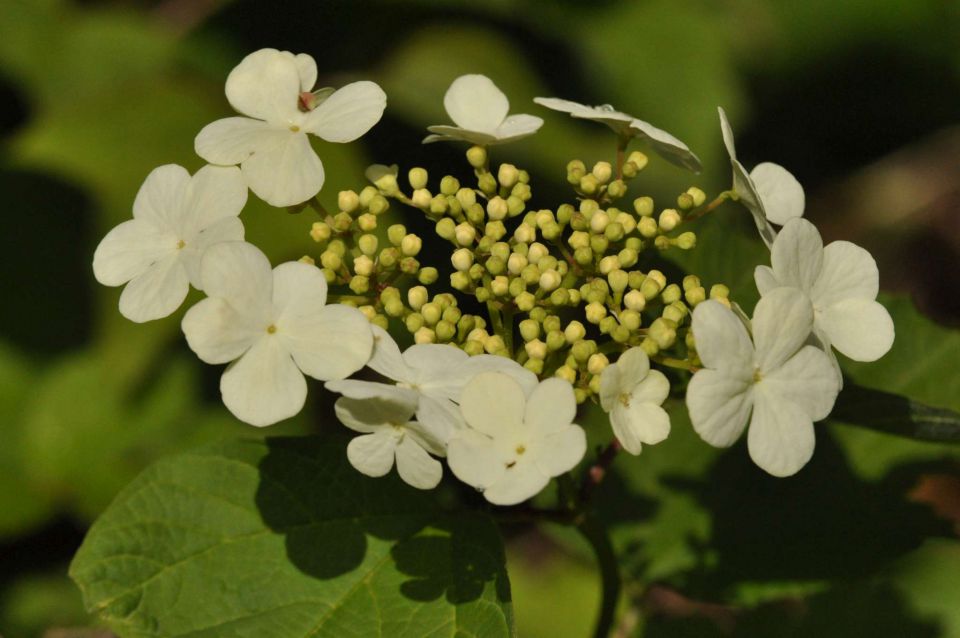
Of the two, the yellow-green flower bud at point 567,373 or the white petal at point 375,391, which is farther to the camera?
the yellow-green flower bud at point 567,373

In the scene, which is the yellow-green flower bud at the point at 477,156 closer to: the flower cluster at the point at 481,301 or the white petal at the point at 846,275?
the flower cluster at the point at 481,301

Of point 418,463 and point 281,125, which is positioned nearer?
point 418,463

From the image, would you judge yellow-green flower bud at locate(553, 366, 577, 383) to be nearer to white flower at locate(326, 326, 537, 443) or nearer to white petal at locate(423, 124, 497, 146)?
white flower at locate(326, 326, 537, 443)

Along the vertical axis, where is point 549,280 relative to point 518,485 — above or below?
above

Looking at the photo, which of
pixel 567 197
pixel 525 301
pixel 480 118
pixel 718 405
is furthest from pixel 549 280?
pixel 567 197

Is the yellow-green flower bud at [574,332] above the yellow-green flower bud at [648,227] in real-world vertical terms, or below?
below

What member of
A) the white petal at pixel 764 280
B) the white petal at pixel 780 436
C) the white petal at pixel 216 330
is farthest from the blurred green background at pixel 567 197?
the white petal at pixel 216 330

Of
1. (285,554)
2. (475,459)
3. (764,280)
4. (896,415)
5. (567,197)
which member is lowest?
(567,197)

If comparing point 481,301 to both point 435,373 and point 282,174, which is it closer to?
point 435,373
